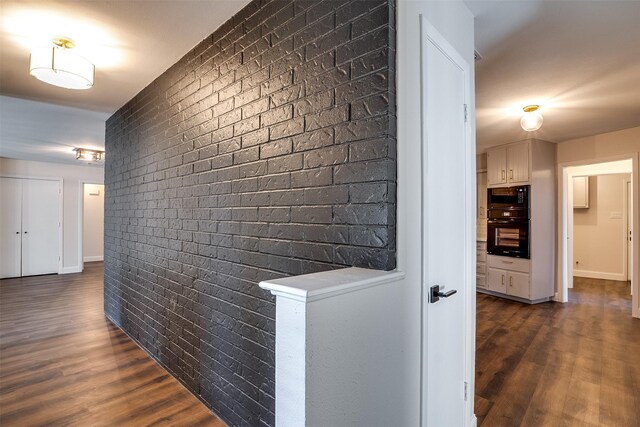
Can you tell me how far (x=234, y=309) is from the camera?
6.14 feet

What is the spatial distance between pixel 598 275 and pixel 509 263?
3.09 metres

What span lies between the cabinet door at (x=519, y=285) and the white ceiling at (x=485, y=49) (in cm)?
222

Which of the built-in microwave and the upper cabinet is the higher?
the upper cabinet

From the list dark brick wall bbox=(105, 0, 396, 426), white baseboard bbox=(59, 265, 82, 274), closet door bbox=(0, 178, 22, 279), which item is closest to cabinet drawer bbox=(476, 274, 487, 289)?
dark brick wall bbox=(105, 0, 396, 426)

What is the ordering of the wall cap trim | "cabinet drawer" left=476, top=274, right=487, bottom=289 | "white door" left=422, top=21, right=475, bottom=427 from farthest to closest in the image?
1. "cabinet drawer" left=476, top=274, right=487, bottom=289
2. "white door" left=422, top=21, right=475, bottom=427
3. the wall cap trim

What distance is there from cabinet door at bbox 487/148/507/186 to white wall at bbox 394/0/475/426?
4288mm

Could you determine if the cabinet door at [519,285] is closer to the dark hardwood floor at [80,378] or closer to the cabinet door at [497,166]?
the cabinet door at [497,166]

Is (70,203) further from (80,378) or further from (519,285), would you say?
(519,285)

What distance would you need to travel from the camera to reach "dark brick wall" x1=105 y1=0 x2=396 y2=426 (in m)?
1.22

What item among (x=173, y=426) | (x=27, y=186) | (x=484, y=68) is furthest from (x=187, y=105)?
(x=27, y=186)

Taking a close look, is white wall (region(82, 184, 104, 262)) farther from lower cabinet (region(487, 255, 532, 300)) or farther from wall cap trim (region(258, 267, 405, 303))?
wall cap trim (region(258, 267, 405, 303))

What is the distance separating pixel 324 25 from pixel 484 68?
1.73m

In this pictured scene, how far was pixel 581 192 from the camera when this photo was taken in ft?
20.9

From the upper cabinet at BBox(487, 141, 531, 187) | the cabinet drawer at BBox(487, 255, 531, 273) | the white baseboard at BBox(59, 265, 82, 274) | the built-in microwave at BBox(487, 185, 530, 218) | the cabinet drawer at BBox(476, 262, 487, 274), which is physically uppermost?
the upper cabinet at BBox(487, 141, 531, 187)
